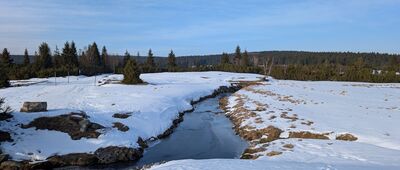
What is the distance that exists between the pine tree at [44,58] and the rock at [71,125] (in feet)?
214

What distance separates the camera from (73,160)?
793 inches

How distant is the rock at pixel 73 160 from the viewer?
19.8 metres

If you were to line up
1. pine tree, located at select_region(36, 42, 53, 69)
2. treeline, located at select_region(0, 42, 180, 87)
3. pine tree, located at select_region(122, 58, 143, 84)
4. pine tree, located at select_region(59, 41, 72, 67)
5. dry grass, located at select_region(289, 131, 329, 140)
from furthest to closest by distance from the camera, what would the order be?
1. pine tree, located at select_region(59, 41, 72, 67)
2. pine tree, located at select_region(36, 42, 53, 69)
3. treeline, located at select_region(0, 42, 180, 87)
4. pine tree, located at select_region(122, 58, 143, 84)
5. dry grass, located at select_region(289, 131, 329, 140)

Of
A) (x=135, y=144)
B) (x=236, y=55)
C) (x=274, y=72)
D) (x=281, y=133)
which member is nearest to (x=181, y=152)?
(x=135, y=144)

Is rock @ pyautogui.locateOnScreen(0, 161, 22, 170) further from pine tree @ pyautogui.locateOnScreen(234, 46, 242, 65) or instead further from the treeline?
pine tree @ pyautogui.locateOnScreen(234, 46, 242, 65)

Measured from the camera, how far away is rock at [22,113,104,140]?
2316 centimetres

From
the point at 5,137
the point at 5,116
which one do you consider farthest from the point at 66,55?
the point at 5,137

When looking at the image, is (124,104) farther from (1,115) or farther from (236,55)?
(236,55)

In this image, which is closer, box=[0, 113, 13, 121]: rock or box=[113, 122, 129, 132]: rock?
box=[0, 113, 13, 121]: rock

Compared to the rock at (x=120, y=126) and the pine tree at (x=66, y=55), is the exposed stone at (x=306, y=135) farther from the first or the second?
the pine tree at (x=66, y=55)

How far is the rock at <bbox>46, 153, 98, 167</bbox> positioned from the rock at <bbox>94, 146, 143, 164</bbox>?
0.40m

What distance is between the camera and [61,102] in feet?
108

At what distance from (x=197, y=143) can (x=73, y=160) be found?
25.8 feet

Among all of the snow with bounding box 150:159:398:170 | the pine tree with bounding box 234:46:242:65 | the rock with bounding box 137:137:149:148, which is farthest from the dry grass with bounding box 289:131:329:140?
the pine tree with bounding box 234:46:242:65
